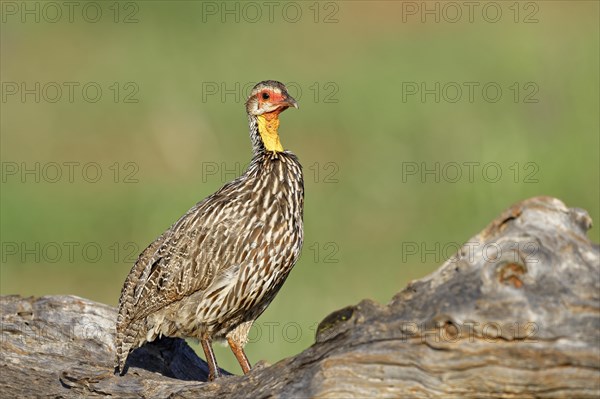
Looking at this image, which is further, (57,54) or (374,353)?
(57,54)

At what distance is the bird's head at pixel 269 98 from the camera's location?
889cm

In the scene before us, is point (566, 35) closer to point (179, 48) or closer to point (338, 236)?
point (179, 48)

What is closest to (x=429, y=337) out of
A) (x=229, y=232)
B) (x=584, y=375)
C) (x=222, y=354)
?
(x=584, y=375)

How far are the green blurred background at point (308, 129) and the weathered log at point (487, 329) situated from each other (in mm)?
4684

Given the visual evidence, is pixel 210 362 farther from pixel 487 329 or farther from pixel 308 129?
pixel 308 129

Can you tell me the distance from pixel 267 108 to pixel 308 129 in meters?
10.5

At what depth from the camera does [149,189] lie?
17750mm

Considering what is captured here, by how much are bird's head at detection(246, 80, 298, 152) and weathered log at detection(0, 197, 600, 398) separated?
2.64 meters

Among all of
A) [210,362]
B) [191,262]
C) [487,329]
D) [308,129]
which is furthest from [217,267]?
[308,129]

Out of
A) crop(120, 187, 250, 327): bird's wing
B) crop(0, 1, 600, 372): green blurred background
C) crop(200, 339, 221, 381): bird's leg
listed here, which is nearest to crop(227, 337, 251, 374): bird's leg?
crop(200, 339, 221, 381): bird's leg

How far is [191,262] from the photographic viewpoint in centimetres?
834

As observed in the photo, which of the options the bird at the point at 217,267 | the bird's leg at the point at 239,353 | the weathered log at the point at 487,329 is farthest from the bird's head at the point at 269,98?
the weathered log at the point at 487,329

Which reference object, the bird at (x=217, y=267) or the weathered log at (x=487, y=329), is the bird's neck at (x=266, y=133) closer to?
the bird at (x=217, y=267)

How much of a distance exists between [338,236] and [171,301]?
757 cm
